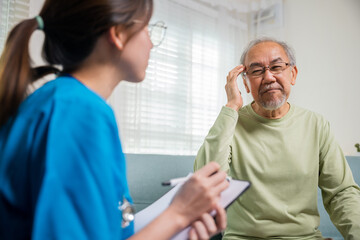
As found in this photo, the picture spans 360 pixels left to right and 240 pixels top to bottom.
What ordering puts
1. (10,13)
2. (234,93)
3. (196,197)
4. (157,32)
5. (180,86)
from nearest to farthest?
(196,197) < (157,32) < (234,93) < (10,13) < (180,86)

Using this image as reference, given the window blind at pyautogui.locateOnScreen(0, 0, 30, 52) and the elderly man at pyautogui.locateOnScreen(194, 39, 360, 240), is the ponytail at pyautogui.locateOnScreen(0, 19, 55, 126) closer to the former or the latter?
the elderly man at pyautogui.locateOnScreen(194, 39, 360, 240)

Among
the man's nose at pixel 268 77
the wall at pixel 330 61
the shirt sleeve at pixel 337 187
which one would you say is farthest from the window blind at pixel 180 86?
the shirt sleeve at pixel 337 187

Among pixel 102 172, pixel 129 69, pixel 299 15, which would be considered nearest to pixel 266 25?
pixel 299 15

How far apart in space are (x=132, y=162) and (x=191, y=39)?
1631mm

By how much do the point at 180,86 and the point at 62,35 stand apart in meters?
2.20

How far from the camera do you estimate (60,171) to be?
518 millimetres

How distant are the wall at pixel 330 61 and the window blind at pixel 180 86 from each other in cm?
61

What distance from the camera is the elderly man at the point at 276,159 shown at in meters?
1.36

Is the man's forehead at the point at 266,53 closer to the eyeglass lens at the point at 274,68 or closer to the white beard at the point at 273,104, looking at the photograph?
the eyeglass lens at the point at 274,68

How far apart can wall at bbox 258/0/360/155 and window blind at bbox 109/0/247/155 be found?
2.01 feet

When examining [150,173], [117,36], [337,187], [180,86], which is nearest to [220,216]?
[117,36]

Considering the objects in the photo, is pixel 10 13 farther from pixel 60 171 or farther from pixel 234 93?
pixel 60 171

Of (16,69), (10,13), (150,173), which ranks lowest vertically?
(150,173)

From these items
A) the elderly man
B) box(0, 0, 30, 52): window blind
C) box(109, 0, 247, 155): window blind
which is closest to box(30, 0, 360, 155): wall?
box(109, 0, 247, 155): window blind
